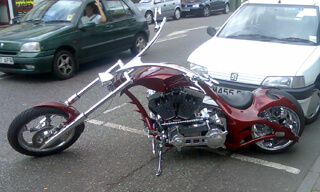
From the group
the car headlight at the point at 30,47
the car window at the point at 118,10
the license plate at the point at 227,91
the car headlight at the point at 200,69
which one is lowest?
the license plate at the point at 227,91

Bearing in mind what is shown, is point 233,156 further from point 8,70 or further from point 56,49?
point 8,70

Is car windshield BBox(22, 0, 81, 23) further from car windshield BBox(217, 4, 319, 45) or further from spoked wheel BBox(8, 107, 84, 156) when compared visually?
spoked wheel BBox(8, 107, 84, 156)

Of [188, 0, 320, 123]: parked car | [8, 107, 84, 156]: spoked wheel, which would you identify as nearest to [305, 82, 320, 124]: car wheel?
Answer: [188, 0, 320, 123]: parked car

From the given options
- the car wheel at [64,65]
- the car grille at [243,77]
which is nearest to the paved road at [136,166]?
the car grille at [243,77]

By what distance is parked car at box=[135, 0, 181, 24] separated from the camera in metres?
18.8

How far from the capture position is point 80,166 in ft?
13.9

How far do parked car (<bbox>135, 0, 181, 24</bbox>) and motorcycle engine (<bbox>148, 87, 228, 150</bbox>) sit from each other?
14648 mm

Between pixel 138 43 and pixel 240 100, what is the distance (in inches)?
250

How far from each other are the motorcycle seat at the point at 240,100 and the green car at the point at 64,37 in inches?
181

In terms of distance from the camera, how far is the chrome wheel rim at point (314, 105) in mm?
5233

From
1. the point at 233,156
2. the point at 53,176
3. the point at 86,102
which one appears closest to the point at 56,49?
the point at 86,102

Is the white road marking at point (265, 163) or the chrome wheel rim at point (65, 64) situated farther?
the chrome wheel rim at point (65, 64)

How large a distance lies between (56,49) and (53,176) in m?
4.40

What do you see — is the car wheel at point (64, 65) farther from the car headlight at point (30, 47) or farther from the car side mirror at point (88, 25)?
the car side mirror at point (88, 25)
